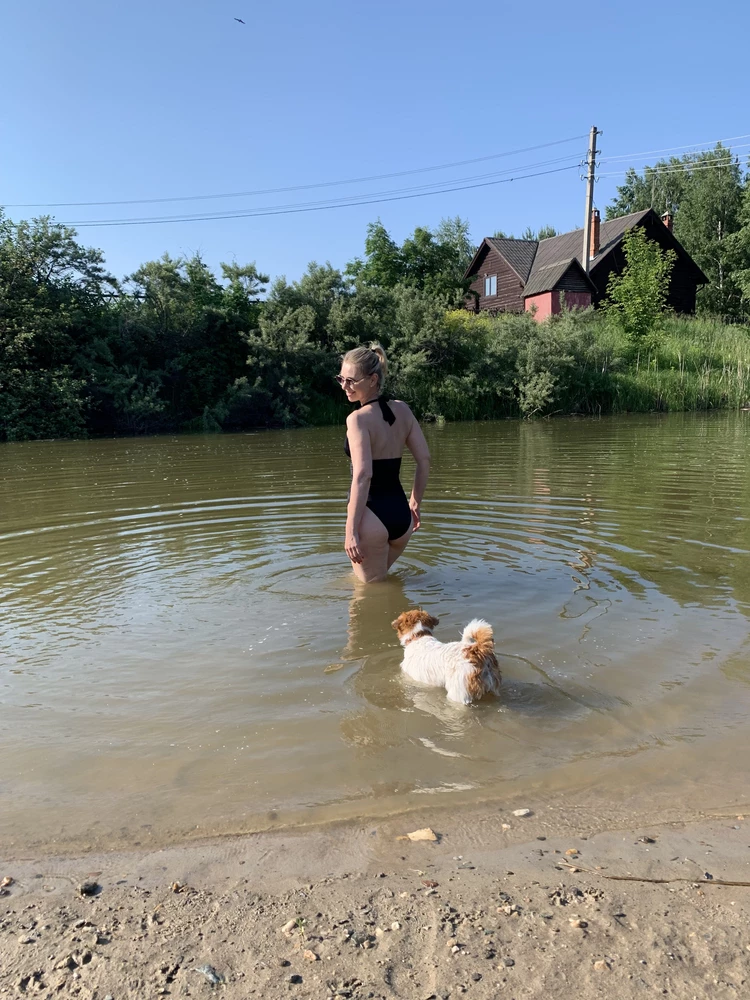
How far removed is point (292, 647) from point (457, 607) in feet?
4.67

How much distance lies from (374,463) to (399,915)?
4.21m

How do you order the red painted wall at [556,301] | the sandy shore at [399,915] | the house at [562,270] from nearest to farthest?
the sandy shore at [399,915] < the red painted wall at [556,301] < the house at [562,270]

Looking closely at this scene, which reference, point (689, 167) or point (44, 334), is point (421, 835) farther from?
point (689, 167)

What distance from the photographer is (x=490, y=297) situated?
49.6 m

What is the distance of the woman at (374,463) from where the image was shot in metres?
5.91

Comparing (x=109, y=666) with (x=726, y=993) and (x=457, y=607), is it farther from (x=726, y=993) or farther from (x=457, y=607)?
(x=726, y=993)

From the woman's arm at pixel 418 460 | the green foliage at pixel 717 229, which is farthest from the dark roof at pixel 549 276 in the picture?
the woman's arm at pixel 418 460

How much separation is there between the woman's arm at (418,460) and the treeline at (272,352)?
75.5 feet

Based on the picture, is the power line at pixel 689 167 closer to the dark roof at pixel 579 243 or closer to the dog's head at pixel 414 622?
the dark roof at pixel 579 243

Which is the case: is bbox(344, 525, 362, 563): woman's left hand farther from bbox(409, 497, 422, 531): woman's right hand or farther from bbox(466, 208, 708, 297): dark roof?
bbox(466, 208, 708, 297): dark roof

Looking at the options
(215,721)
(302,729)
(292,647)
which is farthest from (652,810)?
(292,647)

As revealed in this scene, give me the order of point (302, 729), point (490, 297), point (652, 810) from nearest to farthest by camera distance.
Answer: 1. point (652, 810)
2. point (302, 729)
3. point (490, 297)

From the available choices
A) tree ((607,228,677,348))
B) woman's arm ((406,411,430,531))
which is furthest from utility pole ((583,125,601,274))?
woman's arm ((406,411,430,531))

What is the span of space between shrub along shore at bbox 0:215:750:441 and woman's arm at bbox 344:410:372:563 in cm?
2339
